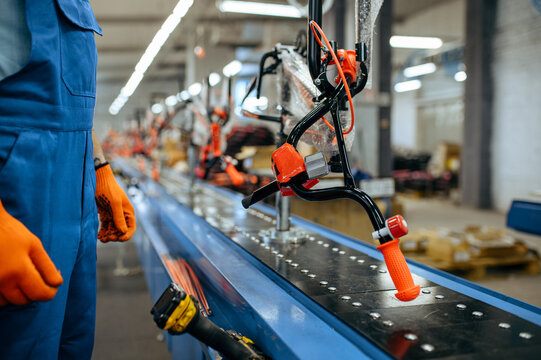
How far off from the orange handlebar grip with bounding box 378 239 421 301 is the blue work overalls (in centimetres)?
74

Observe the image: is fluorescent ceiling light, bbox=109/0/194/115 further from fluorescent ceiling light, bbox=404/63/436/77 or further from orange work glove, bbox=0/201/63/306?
fluorescent ceiling light, bbox=404/63/436/77

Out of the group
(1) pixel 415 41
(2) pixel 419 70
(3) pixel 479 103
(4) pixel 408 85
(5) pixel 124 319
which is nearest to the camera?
(5) pixel 124 319

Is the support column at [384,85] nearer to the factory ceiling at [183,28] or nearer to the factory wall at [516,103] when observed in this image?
the factory ceiling at [183,28]

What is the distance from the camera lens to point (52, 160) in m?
0.98

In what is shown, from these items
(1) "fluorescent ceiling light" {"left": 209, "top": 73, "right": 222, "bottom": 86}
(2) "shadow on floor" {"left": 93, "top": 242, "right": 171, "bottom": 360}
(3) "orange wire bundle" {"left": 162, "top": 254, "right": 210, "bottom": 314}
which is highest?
(1) "fluorescent ceiling light" {"left": 209, "top": 73, "right": 222, "bottom": 86}

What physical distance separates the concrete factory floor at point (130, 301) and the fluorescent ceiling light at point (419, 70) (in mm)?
8318

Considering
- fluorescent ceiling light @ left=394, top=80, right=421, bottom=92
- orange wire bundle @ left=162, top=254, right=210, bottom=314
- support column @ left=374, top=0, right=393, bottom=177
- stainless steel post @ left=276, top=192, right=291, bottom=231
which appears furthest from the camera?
fluorescent ceiling light @ left=394, top=80, right=421, bottom=92

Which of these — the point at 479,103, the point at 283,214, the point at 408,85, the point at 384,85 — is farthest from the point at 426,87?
the point at 283,214

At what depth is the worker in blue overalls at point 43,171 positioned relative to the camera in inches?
34.2

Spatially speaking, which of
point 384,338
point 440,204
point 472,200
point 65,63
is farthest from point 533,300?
point 440,204

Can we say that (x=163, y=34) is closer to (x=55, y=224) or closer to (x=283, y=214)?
(x=283, y=214)

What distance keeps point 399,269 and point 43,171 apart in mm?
811

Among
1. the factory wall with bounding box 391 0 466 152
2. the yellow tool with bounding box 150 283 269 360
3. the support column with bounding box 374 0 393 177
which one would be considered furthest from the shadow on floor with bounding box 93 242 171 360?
the factory wall with bounding box 391 0 466 152

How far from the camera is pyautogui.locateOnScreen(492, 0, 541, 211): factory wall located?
6.58 m
